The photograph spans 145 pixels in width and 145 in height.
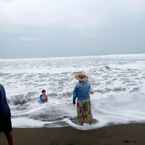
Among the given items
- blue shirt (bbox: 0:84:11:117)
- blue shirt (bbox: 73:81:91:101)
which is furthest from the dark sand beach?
blue shirt (bbox: 0:84:11:117)

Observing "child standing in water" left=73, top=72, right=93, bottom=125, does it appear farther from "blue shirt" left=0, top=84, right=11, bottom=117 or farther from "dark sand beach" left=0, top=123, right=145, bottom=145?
"blue shirt" left=0, top=84, right=11, bottom=117

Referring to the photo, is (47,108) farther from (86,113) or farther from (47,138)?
(47,138)

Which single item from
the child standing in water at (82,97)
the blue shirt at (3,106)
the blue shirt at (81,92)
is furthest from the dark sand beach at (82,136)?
the blue shirt at (3,106)

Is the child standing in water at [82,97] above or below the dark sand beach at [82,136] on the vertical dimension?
above

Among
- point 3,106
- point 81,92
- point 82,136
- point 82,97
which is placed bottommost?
point 82,136

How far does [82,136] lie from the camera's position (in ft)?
25.4

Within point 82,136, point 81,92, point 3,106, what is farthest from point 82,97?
point 3,106

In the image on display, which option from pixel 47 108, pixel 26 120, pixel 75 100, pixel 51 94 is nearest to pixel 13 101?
pixel 51 94

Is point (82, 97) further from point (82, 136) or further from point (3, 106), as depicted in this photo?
point (3, 106)

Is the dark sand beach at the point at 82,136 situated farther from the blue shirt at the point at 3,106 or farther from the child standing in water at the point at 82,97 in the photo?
the blue shirt at the point at 3,106

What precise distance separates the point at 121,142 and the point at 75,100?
214 cm

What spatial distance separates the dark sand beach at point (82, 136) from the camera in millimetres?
7129

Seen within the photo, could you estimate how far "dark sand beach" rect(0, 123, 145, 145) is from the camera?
7.13 m

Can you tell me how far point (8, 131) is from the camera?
228 inches
